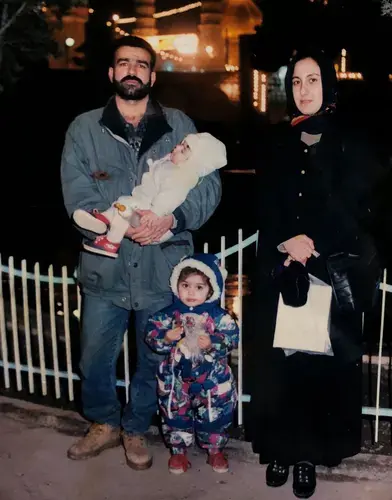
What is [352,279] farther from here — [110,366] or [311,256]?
[110,366]

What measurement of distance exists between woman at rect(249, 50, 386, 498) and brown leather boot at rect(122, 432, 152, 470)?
26.1 inches

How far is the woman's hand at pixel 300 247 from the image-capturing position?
3.34 m

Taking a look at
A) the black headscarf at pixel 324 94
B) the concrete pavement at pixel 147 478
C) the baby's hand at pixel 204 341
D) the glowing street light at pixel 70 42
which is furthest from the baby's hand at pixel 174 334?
the glowing street light at pixel 70 42

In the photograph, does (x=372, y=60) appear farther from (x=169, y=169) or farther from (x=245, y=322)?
(x=169, y=169)

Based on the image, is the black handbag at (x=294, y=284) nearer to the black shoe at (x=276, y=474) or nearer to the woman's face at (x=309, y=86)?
the woman's face at (x=309, y=86)

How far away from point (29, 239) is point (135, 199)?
9859 mm

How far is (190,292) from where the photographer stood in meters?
3.54

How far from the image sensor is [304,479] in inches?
140

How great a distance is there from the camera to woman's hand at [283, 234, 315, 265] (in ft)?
11.0

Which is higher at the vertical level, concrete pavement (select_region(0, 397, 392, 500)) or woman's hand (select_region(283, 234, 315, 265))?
woman's hand (select_region(283, 234, 315, 265))

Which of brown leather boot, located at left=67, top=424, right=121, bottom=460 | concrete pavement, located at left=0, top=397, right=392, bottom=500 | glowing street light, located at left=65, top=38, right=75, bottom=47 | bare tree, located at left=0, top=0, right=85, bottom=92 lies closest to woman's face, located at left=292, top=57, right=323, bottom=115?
concrete pavement, located at left=0, top=397, right=392, bottom=500

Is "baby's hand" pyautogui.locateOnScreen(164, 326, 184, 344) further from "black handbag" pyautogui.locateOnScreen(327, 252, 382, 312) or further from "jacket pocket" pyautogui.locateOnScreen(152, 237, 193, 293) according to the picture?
"black handbag" pyautogui.locateOnScreen(327, 252, 382, 312)

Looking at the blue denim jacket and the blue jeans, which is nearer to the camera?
the blue denim jacket

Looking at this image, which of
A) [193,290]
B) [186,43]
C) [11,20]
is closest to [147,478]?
[193,290]
